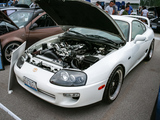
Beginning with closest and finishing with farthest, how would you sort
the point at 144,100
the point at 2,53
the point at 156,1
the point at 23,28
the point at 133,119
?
the point at 133,119
the point at 144,100
the point at 2,53
the point at 23,28
the point at 156,1

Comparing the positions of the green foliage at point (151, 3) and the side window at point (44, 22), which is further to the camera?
the green foliage at point (151, 3)

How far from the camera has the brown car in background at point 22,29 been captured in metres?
3.76

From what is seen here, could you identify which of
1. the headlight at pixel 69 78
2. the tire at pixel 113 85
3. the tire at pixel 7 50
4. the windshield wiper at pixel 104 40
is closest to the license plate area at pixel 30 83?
the headlight at pixel 69 78

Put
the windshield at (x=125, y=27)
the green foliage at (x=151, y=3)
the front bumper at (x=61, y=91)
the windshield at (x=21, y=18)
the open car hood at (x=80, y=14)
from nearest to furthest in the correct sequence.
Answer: the front bumper at (x=61, y=91) < the open car hood at (x=80, y=14) < the windshield at (x=125, y=27) < the windshield at (x=21, y=18) < the green foliage at (x=151, y=3)

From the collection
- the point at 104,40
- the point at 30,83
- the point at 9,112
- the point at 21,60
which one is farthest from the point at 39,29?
the point at 9,112

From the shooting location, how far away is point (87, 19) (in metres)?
2.86

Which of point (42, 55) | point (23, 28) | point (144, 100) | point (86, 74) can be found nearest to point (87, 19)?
point (42, 55)

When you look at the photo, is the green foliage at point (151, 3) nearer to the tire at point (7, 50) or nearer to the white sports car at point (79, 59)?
the white sports car at point (79, 59)

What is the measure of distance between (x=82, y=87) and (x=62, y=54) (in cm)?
100

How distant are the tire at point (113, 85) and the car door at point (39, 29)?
2.70 m

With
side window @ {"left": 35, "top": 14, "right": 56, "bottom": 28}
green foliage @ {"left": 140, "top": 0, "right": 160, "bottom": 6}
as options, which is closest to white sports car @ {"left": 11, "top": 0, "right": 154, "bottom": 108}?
side window @ {"left": 35, "top": 14, "right": 56, "bottom": 28}

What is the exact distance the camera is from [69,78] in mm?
2049

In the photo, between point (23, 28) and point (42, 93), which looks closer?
point (42, 93)

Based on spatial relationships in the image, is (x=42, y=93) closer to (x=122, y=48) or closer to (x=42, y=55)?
(x=42, y=55)
